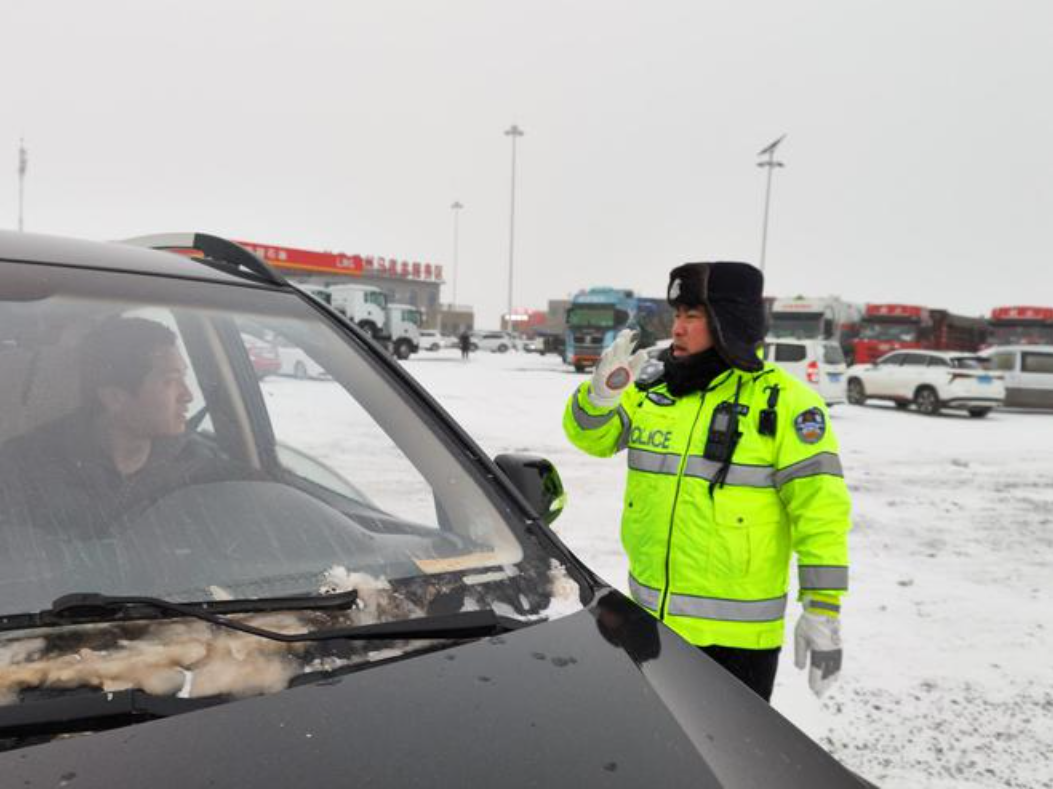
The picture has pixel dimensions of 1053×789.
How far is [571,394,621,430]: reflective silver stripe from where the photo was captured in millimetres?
2752

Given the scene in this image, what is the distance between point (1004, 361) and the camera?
68.8 ft

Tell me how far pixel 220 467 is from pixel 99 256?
0.53 meters

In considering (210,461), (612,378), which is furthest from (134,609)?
(612,378)

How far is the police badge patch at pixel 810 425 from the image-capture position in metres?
2.33

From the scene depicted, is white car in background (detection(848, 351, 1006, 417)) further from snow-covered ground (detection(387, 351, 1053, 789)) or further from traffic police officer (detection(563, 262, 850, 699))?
traffic police officer (detection(563, 262, 850, 699))

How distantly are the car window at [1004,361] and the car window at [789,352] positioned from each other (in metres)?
7.25

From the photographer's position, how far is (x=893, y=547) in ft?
19.7

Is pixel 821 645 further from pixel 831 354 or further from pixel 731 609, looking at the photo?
pixel 831 354

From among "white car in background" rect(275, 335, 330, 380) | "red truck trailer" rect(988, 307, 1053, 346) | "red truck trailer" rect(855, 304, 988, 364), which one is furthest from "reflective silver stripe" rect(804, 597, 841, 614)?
"red truck trailer" rect(988, 307, 1053, 346)

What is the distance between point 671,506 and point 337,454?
110 cm

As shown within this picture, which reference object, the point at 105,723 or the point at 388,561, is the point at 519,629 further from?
the point at 105,723

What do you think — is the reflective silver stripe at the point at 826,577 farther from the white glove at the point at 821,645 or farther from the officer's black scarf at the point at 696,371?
the officer's black scarf at the point at 696,371

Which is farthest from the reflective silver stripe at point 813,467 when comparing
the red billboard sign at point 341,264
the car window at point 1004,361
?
the red billboard sign at point 341,264

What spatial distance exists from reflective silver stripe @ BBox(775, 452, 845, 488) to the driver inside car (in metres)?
1.58
